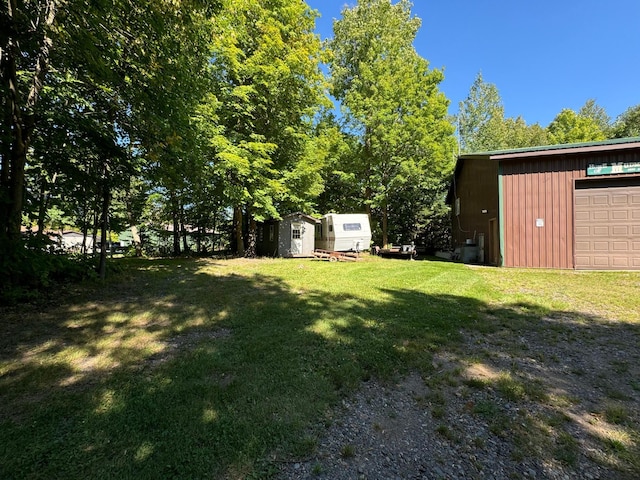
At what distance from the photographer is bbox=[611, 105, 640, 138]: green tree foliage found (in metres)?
26.5

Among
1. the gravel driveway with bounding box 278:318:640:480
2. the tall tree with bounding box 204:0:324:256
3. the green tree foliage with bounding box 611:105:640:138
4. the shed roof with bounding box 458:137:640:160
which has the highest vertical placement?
the green tree foliage with bounding box 611:105:640:138

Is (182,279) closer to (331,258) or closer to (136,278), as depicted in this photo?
(136,278)

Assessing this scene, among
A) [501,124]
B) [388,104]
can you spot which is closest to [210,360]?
[388,104]

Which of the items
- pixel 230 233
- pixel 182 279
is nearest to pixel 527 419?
pixel 182 279

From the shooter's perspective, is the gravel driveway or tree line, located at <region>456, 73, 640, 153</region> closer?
the gravel driveway

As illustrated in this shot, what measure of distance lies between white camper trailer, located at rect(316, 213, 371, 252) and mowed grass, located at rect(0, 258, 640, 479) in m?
9.45

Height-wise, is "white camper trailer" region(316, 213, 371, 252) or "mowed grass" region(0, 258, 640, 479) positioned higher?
"white camper trailer" region(316, 213, 371, 252)

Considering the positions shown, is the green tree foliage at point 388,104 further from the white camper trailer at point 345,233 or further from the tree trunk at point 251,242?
the tree trunk at point 251,242

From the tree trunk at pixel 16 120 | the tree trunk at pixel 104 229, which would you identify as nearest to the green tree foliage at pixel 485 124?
the tree trunk at pixel 104 229

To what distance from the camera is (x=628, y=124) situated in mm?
27375

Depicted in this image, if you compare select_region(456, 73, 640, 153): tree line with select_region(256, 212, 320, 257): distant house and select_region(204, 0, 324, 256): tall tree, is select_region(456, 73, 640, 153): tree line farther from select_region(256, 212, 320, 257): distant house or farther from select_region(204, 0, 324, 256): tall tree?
select_region(204, 0, 324, 256): tall tree

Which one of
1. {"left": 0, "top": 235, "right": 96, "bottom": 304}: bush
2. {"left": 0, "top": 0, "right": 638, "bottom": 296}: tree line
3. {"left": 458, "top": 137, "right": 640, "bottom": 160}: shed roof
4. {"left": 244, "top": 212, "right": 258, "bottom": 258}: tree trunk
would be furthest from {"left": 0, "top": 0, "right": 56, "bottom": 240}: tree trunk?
{"left": 458, "top": 137, "right": 640, "bottom": 160}: shed roof

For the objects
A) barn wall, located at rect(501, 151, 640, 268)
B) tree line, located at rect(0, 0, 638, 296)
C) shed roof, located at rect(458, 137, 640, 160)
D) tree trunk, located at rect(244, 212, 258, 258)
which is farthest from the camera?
tree trunk, located at rect(244, 212, 258, 258)

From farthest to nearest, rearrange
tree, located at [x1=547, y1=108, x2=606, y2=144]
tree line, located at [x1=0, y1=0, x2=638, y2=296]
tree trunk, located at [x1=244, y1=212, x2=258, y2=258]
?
tree, located at [x1=547, y1=108, x2=606, y2=144] < tree trunk, located at [x1=244, y1=212, x2=258, y2=258] < tree line, located at [x1=0, y1=0, x2=638, y2=296]
